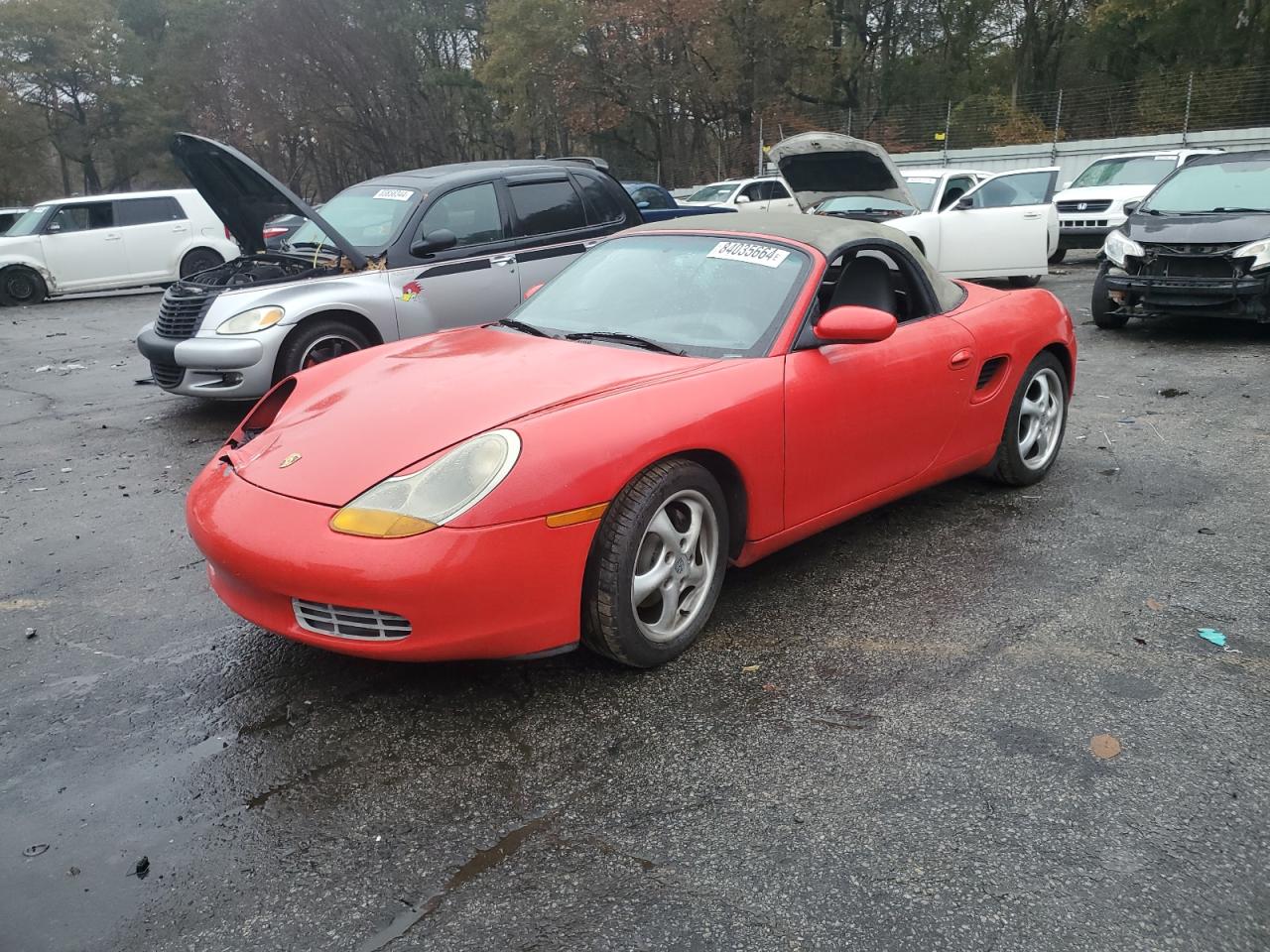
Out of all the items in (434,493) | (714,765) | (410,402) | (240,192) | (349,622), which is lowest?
(714,765)

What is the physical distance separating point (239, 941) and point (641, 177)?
131 ft

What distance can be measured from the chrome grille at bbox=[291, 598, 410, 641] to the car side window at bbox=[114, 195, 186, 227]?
1582cm

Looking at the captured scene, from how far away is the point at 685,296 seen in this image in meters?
3.91

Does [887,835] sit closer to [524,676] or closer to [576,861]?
[576,861]

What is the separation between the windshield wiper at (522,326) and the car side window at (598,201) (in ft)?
13.4

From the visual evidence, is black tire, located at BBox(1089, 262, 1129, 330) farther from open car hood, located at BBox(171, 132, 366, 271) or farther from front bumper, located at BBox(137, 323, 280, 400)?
front bumper, located at BBox(137, 323, 280, 400)

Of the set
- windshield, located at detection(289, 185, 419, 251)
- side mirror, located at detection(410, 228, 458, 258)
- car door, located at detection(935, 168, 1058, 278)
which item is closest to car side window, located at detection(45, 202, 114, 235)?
windshield, located at detection(289, 185, 419, 251)

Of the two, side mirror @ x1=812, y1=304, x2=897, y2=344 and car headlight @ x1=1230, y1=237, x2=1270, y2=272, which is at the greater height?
side mirror @ x1=812, y1=304, x2=897, y2=344

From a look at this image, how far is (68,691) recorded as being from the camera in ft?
10.5

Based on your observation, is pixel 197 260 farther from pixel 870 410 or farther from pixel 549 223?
pixel 870 410

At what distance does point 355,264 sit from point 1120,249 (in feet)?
22.4

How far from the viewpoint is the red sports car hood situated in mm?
2998

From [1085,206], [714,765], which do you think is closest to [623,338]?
[714,765]

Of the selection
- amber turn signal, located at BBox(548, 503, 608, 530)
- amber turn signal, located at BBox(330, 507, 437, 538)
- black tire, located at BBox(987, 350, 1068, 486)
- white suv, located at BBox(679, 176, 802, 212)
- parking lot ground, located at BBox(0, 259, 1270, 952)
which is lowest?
parking lot ground, located at BBox(0, 259, 1270, 952)
